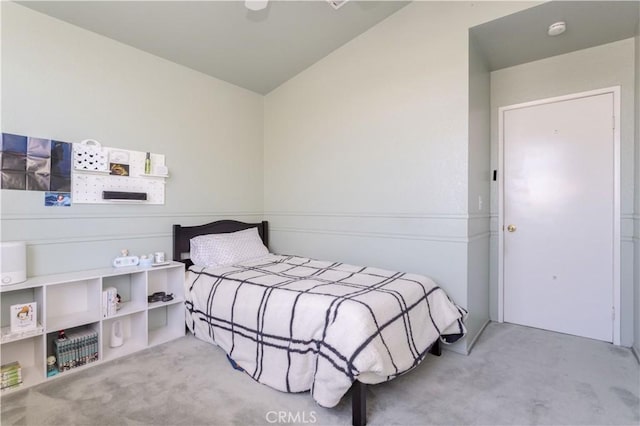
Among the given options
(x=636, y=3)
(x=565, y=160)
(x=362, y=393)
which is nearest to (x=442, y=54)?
(x=636, y=3)

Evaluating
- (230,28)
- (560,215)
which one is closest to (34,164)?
(230,28)

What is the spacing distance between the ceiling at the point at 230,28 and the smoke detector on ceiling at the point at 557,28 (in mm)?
1136

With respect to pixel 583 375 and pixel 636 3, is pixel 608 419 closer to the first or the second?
pixel 583 375

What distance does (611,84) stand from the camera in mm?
2545

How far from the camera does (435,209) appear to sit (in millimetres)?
2533

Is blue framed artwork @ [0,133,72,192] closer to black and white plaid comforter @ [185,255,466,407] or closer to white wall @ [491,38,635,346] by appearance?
black and white plaid comforter @ [185,255,466,407]

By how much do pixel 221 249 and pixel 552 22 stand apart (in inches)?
129

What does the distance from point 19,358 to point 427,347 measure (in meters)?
2.70

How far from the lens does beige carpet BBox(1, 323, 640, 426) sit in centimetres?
162

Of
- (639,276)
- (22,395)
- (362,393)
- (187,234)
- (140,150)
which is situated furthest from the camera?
(187,234)

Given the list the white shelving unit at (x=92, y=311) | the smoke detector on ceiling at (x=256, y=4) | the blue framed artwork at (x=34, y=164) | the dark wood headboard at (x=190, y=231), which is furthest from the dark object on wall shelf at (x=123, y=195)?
the smoke detector on ceiling at (x=256, y=4)

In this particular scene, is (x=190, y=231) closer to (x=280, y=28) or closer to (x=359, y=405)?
(x=280, y=28)

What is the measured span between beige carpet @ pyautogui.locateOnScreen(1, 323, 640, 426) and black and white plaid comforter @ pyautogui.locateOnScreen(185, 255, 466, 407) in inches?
6.9

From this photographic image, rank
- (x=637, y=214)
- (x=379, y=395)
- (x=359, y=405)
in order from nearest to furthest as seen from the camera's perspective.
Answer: (x=359, y=405) < (x=379, y=395) < (x=637, y=214)
